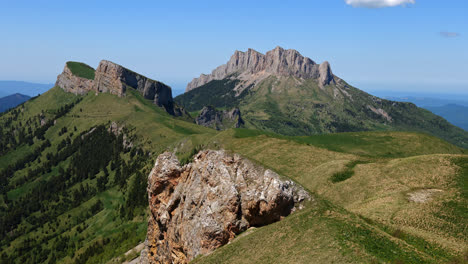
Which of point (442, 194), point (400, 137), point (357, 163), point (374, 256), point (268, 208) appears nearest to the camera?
point (374, 256)

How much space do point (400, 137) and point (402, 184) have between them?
13114 cm

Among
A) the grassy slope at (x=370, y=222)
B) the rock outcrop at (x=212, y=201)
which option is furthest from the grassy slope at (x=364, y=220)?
the rock outcrop at (x=212, y=201)

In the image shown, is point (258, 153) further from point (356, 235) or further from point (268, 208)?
point (356, 235)

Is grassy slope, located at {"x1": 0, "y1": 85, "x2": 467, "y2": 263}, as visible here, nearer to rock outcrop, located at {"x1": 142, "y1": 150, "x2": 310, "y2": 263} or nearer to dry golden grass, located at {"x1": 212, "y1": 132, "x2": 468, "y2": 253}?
dry golden grass, located at {"x1": 212, "y1": 132, "x2": 468, "y2": 253}

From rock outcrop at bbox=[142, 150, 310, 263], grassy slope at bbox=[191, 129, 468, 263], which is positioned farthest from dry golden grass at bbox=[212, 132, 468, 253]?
rock outcrop at bbox=[142, 150, 310, 263]

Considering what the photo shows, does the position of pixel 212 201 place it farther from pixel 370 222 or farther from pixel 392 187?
pixel 392 187

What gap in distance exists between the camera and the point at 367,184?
3061 inches

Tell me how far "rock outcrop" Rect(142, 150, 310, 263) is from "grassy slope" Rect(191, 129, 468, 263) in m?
3.41

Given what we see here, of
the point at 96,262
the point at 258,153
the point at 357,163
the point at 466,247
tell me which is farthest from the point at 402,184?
the point at 96,262

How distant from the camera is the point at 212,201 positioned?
53.8 metres

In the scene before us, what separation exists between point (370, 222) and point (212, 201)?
26.6 metres

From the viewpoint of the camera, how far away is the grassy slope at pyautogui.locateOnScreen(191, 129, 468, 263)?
34.4 meters

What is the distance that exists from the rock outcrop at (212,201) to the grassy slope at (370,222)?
3.41 m

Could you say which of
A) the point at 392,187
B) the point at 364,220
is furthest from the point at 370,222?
the point at 392,187
